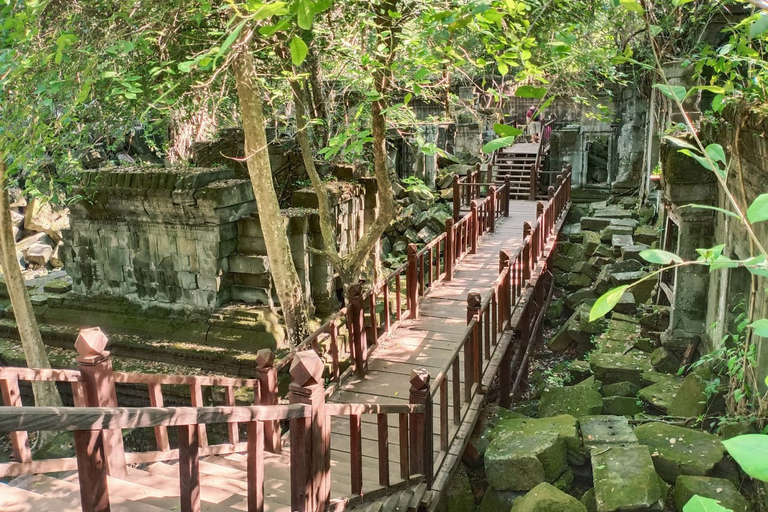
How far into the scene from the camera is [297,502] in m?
3.79

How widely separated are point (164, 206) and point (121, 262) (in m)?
1.47

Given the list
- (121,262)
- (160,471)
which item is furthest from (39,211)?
(160,471)

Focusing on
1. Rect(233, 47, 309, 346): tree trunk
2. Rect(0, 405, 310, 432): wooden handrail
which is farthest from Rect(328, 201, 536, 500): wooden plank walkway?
Rect(0, 405, 310, 432): wooden handrail

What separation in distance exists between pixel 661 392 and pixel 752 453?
7.04 meters

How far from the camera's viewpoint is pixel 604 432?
5.95 meters

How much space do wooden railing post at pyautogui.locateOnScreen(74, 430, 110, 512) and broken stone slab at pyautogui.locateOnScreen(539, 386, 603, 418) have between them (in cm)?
552

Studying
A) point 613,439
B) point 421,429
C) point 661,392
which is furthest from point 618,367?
point 421,429

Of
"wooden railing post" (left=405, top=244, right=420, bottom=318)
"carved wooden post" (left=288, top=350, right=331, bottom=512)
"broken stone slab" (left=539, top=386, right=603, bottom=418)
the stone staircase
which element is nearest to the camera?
"carved wooden post" (left=288, top=350, right=331, bottom=512)

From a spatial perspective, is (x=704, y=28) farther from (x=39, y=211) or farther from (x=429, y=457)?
(x=39, y=211)

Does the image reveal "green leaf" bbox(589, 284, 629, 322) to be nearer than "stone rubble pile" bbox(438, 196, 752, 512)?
Yes

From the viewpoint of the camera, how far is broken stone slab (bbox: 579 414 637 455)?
18.9 feet

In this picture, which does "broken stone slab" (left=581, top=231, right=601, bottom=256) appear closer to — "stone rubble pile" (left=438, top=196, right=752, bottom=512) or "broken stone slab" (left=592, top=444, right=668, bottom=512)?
"stone rubble pile" (left=438, top=196, right=752, bottom=512)

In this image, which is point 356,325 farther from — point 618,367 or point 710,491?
point 710,491

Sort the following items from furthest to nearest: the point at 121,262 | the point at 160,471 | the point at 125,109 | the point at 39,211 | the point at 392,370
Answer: the point at 39,211 → the point at 121,262 → the point at 125,109 → the point at 392,370 → the point at 160,471
